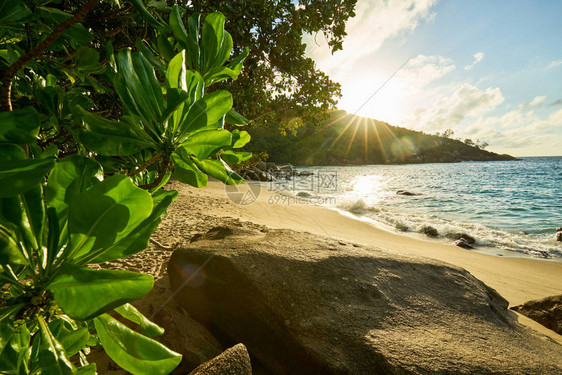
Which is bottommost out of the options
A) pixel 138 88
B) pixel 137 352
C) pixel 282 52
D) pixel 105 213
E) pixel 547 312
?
pixel 547 312

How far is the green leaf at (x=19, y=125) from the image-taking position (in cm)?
37

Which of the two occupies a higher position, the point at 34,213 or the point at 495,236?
the point at 34,213

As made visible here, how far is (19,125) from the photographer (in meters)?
0.38

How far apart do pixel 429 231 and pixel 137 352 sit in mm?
7672

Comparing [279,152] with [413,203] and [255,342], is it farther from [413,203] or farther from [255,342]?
[255,342]

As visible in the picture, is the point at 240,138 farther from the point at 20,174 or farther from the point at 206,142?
the point at 20,174

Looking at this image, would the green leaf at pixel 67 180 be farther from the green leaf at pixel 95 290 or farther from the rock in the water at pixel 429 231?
the rock in the water at pixel 429 231

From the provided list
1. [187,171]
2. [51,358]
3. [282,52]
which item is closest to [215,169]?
[187,171]

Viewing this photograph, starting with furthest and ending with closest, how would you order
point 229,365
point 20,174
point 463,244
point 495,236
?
point 495,236
point 463,244
point 229,365
point 20,174

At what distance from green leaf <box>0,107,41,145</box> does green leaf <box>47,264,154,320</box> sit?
0.21 meters

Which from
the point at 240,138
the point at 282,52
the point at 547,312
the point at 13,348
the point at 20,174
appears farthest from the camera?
the point at 282,52

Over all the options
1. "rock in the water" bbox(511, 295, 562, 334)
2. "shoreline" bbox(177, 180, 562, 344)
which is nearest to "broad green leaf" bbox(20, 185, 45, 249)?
"shoreline" bbox(177, 180, 562, 344)

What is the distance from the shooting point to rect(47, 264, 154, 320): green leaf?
37 cm

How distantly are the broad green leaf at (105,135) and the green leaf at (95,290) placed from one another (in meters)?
0.24
